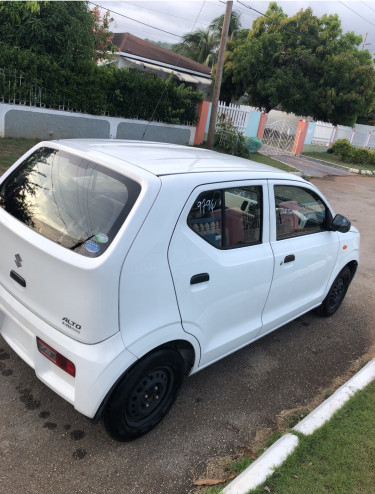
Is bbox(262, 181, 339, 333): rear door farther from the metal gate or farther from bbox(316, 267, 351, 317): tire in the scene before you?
the metal gate

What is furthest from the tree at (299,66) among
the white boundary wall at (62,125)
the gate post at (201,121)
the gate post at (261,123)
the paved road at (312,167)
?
the white boundary wall at (62,125)

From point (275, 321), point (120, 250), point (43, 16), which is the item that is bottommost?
point (275, 321)

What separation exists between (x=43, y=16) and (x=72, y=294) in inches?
385

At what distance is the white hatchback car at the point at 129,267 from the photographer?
207 cm

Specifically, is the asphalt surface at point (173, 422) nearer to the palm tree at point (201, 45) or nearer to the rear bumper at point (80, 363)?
the rear bumper at point (80, 363)

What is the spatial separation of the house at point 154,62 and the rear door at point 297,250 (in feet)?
60.7

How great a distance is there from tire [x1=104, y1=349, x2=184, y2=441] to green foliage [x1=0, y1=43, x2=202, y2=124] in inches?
280

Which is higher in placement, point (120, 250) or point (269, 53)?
point (269, 53)

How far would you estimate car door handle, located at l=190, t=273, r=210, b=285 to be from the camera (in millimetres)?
2413

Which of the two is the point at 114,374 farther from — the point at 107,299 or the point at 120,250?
the point at 120,250

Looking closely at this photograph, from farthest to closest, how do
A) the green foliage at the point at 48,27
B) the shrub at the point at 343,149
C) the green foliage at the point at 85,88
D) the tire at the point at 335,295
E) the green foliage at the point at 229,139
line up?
1. the shrub at the point at 343,149
2. the green foliage at the point at 229,139
3. the green foliage at the point at 85,88
4. the green foliage at the point at 48,27
5. the tire at the point at 335,295

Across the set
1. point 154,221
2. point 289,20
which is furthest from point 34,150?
point 289,20

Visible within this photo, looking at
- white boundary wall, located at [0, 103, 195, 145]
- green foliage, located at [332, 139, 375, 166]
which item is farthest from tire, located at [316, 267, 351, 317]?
green foliage, located at [332, 139, 375, 166]

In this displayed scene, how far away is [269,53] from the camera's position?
22.5 meters
